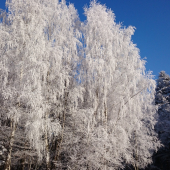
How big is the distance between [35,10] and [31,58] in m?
3.12

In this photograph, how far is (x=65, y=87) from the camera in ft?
26.8

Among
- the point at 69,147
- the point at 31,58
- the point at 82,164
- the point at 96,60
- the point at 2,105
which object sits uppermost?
the point at 96,60

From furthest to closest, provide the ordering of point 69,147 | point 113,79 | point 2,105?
point 113,79 < point 69,147 < point 2,105

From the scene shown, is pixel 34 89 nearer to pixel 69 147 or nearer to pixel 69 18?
pixel 69 147

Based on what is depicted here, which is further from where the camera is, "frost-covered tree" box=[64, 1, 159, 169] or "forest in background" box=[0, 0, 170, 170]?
"frost-covered tree" box=[64, 1, 159, 169]

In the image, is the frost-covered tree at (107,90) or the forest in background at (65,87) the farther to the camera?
the frost-covered tree at (107,90)

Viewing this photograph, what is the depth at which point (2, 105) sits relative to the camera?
6.95 m

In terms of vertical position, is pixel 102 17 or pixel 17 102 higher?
pixel 102 17

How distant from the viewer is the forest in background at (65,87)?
6648 mm

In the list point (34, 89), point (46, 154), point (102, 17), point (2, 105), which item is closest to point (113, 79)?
point (102, 17)

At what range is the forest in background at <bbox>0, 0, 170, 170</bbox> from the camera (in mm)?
6648

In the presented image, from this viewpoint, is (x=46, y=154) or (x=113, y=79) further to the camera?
(x=113, y=79)

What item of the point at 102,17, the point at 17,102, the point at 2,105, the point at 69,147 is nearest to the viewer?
the point at 17,102

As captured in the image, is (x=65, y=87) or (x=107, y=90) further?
(x=107, y=90)
